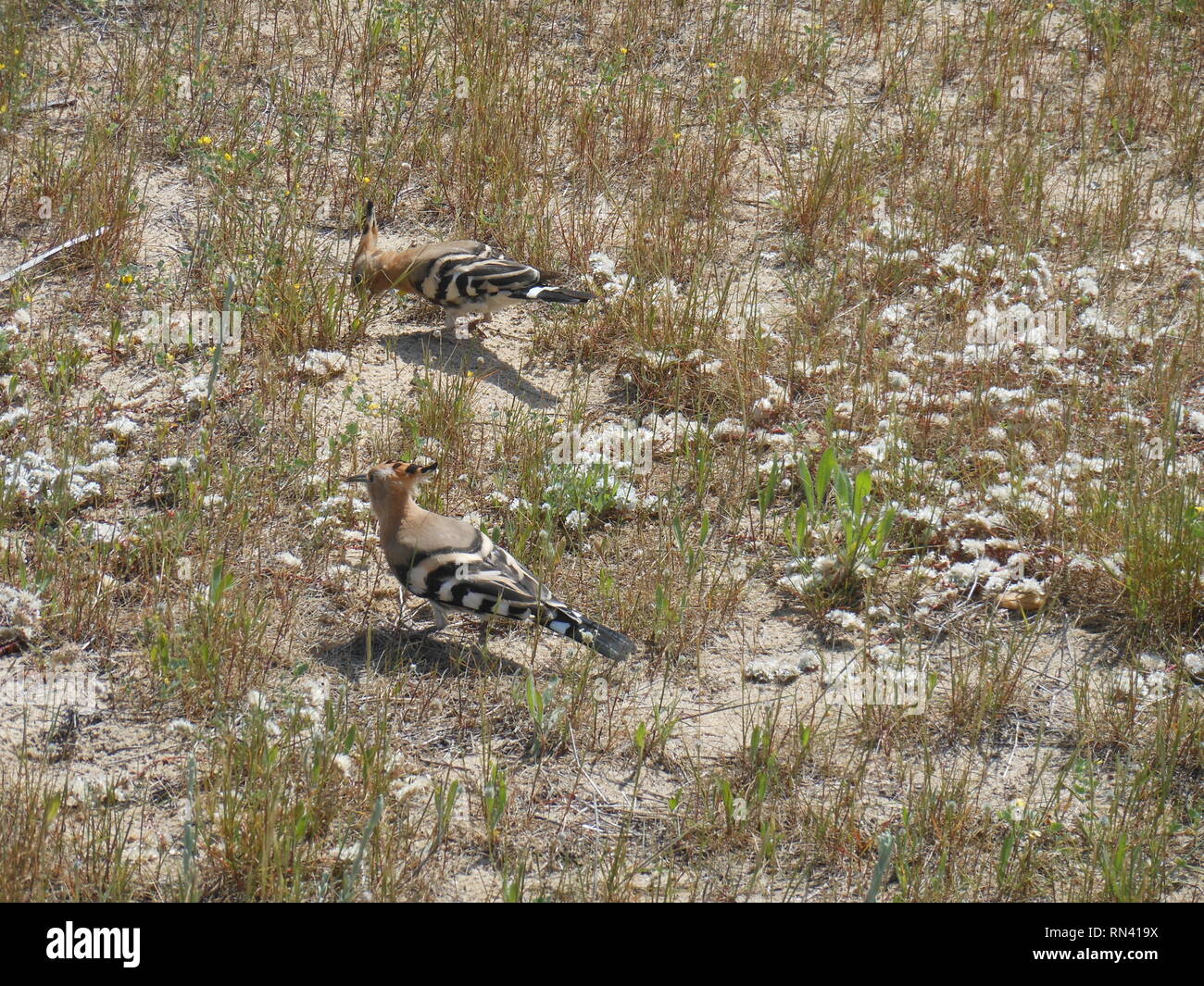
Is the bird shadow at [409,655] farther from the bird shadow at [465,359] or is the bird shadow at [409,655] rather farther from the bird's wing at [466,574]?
the bird shadow at [465,359]

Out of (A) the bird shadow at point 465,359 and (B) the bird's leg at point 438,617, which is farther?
(A) the bird shadow at point 465,359

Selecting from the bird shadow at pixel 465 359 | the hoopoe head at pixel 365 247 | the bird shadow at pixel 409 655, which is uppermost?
the hoopoe head at pixel 365 247

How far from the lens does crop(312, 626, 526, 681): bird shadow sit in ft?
16.5

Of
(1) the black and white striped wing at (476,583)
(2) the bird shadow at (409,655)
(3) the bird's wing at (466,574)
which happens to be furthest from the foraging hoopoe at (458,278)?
(2) the bird shadow at (409,655)

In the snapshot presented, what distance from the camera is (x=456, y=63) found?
28.7ft

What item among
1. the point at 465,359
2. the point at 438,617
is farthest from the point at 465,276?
the point at 438,617

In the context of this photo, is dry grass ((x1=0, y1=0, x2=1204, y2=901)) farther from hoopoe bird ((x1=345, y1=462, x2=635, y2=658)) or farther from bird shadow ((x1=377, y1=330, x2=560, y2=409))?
hoopoe bird ((x1=345, y1=462, x2=635, y2=658))

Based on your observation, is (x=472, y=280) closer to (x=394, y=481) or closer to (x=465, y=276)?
(x=465, y=276)

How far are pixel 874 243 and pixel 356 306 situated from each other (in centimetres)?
315

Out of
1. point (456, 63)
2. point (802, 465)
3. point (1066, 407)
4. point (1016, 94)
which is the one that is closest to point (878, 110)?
point (1016, 94)

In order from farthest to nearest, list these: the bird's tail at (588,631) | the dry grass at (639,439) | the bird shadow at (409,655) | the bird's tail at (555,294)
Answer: the bird's tail at (555,294) < the bird shadow at (409,655) < the bird's tail at (588,631) < the dry grass at (639,439)

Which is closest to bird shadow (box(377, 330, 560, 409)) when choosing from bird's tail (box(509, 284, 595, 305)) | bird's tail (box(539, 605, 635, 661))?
bird's tail (box(509, 284, 595, 305))

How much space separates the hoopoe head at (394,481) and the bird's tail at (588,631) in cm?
83

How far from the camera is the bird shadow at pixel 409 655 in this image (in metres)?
5.02
